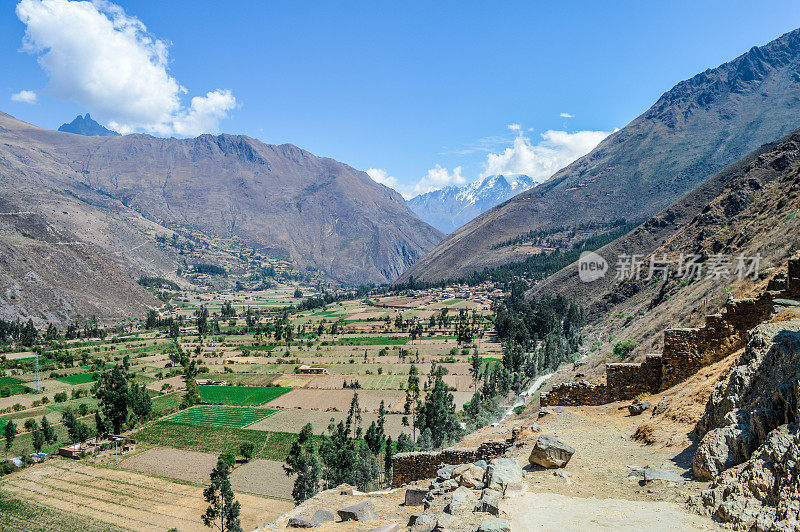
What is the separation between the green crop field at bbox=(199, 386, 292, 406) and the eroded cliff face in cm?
9168

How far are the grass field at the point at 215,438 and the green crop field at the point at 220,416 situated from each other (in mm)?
2127

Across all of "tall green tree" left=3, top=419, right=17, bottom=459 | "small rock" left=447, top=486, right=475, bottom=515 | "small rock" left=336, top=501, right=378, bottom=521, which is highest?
"small rock" left=447, top=486, right=475, bottom=515

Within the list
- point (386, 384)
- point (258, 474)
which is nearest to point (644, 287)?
point (386, 384)

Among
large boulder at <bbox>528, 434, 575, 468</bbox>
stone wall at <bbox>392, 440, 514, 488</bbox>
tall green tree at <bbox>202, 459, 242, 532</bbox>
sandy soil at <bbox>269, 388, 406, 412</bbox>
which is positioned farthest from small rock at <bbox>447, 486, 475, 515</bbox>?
sandy soil at <bbox>269, 388, 406, 412</bbox>

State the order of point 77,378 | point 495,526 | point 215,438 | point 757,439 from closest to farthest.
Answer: point 495,526 → point 757,439 → point 215,438 → point 77,378

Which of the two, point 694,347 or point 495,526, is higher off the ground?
point 694,347

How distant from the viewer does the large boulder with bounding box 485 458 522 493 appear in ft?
30.4

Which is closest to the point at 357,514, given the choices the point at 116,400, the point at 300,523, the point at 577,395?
the point at 300,523

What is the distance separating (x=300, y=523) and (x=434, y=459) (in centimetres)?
737

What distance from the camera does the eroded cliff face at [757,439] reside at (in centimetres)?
614

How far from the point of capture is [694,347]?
1507 cm

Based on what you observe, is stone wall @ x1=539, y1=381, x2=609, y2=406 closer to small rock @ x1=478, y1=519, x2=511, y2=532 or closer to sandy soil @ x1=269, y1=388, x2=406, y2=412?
small rock @ x1=478, y1=519, x2=511, y2=532

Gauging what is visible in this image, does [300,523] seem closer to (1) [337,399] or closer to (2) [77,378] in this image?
(1) [337,399]

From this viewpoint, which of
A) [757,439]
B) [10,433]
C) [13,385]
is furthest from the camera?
[13,385]
